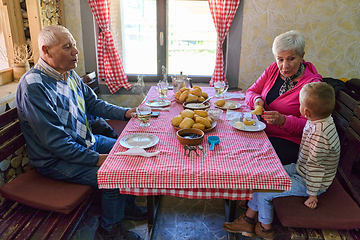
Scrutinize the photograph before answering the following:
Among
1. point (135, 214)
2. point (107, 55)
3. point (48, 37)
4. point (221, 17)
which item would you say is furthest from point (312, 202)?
point (107, 55)

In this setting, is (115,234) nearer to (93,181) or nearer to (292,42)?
(93,181)

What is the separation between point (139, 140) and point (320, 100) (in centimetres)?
97

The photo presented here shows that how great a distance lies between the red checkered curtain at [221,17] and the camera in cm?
308

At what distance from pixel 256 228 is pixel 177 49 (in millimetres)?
2494

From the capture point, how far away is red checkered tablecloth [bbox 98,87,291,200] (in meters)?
1.13

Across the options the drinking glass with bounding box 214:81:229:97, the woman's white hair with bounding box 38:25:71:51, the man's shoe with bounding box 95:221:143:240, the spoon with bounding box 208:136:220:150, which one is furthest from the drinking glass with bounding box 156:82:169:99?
the man's shoe with bounding box 95:221:143:240

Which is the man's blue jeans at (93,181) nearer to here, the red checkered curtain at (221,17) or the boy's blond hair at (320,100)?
the boy's blond hair at (320,100)

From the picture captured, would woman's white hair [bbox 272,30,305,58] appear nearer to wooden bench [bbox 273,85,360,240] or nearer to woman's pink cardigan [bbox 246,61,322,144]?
woman's pink cardigan [bbox 246,61,322,144]

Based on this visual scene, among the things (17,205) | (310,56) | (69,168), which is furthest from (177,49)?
(17,205)

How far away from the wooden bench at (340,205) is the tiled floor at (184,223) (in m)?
0.56

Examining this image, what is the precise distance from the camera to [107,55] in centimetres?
334

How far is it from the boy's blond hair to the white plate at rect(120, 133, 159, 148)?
84cm

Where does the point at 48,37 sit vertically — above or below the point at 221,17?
below

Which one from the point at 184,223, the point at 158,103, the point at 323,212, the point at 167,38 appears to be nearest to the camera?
the point at 323,212
